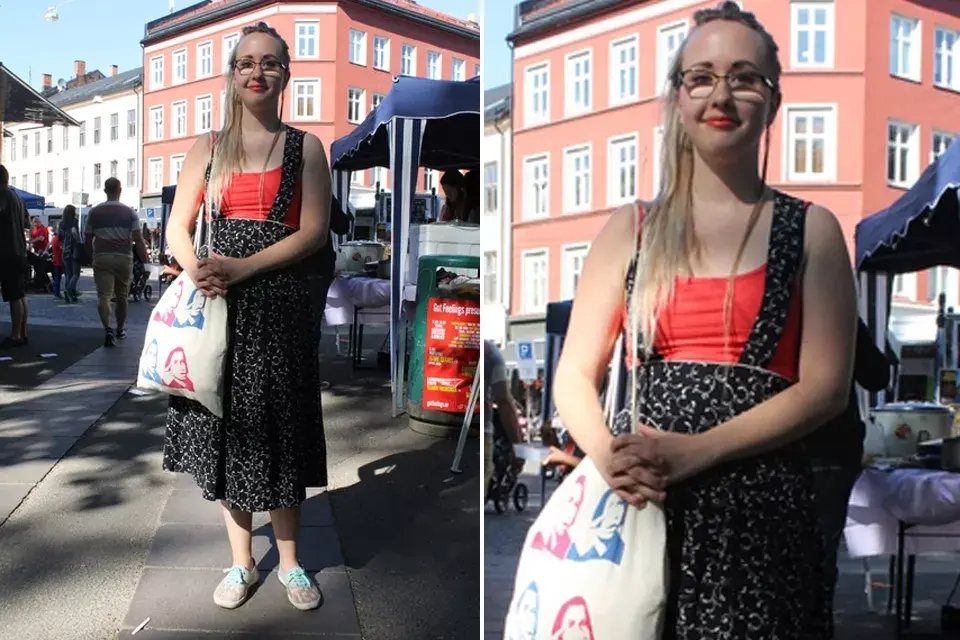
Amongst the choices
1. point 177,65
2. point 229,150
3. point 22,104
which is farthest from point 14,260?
point 229,150

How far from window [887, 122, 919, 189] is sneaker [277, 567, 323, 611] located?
223 centimetres

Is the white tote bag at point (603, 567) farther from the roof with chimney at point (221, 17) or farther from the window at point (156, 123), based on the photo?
the window at point (156, 123)

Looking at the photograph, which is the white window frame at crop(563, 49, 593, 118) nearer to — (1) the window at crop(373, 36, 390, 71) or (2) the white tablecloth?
(2) the white tablecloth

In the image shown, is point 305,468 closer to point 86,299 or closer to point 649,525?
point 649,525

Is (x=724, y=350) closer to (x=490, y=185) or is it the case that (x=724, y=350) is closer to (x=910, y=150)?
(x=910, y=150)

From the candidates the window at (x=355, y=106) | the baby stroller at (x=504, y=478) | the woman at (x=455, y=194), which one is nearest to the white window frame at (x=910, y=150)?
the baby stroller at (x=504, y=478)

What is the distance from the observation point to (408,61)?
5.02 meters

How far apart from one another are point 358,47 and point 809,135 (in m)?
3.48

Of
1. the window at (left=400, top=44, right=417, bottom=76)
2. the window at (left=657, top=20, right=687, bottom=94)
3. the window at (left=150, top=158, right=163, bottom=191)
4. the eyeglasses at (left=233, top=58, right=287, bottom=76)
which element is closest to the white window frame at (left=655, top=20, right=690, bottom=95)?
the window at (left=657, top=20, right=687, bottom=94)

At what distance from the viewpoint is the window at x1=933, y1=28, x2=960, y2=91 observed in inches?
43.3

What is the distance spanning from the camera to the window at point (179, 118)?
149 inches

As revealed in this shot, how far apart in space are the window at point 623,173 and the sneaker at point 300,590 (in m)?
2.00

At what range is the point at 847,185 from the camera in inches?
44.6

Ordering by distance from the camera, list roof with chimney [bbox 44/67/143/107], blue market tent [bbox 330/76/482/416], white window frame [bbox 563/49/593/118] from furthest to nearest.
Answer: blue market tent [bbox 330/76/482/416] < roof with chimney [bbox 44/67/143/107] < white window frame [bbox 563/49/593/118]
